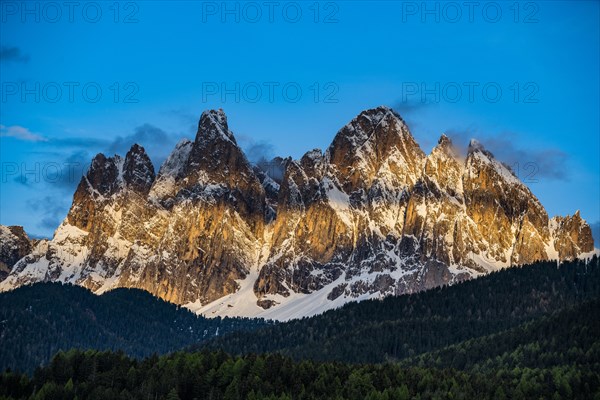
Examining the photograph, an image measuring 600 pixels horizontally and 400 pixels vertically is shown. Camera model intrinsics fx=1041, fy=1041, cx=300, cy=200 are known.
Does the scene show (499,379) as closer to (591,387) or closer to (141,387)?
(591,387)

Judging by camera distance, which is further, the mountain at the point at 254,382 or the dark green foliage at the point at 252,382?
the mountain at the point at 254,382

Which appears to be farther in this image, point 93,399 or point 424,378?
point 424,378

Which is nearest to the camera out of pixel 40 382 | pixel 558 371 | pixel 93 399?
pixel 93 399

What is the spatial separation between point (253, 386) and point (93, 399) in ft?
89.5

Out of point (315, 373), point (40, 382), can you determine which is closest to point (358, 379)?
point (315, 373)

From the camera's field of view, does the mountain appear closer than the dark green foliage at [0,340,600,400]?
No

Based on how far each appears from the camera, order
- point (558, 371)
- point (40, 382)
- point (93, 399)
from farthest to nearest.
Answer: point (558, 371) < point (40, 382) < point (93, 399)

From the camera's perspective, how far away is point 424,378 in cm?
19050

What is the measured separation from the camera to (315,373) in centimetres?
19325

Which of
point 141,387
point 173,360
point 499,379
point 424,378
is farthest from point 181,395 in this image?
point 499,379

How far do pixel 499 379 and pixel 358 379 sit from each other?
31.9 metres

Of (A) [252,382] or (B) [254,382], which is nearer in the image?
(B) [254,382]

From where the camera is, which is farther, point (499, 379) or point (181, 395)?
point (499, 379)

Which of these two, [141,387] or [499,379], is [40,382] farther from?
[499,379]
